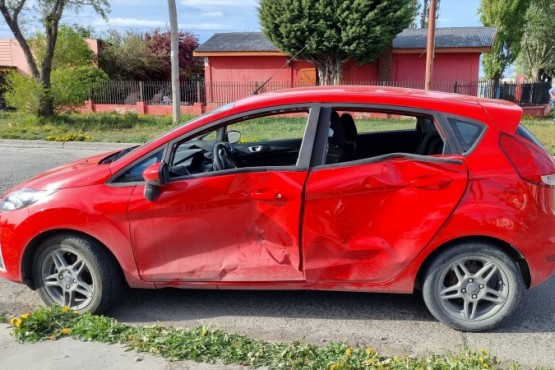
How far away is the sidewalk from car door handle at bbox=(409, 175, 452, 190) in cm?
162

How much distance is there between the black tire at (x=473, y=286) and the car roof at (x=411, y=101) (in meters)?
0.88

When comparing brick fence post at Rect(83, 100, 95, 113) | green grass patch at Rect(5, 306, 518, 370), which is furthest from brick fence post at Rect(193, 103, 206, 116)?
green grass patch at Rect(5, 306, 518, 370)

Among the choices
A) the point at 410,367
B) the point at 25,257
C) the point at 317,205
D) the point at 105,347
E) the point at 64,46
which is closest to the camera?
the point at 410,367

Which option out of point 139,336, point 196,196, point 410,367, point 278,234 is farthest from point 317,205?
point 139,336

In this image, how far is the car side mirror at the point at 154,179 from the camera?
3.45 metres

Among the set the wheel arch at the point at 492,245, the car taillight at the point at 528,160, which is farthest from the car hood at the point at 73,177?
the car taillight at the point at 528,160

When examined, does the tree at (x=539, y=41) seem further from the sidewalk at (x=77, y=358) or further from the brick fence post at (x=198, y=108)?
the sidewalk at (x=77, y=358)

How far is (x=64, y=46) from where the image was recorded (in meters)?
20.4

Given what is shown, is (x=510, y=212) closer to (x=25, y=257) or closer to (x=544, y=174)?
(x=544, y=174)

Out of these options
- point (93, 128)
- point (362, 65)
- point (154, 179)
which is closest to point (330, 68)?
point (362, 65)

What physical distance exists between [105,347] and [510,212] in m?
2.75

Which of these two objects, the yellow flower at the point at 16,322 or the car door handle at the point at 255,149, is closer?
the yellow flower at the point at 16,322

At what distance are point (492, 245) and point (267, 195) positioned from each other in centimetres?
155

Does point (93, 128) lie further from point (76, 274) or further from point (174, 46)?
point (76, 274)
